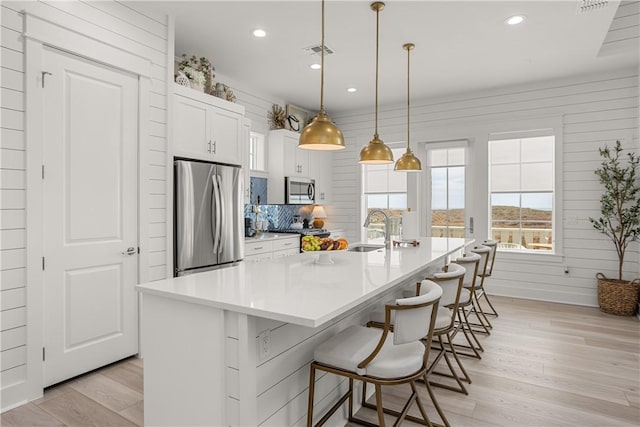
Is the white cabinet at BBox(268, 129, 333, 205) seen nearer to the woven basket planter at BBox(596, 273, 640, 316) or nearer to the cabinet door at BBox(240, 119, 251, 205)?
the cabinet door at BBox(240, 119, 251, 205)

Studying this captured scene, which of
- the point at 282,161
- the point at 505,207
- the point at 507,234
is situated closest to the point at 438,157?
the point at 505,207

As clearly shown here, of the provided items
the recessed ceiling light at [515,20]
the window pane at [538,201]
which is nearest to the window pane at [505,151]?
the window pane at [538,201]

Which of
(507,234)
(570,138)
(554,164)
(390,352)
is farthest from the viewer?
(507,234)

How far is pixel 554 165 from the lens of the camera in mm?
5148

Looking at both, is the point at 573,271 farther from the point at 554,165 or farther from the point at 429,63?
the point at 429,63

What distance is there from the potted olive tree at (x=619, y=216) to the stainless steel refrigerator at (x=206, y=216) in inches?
172

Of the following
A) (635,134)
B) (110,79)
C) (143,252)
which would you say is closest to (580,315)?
(635,134)

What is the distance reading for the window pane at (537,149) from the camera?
205 inches

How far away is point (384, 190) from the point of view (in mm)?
6496

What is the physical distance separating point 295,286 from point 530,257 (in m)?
4.57

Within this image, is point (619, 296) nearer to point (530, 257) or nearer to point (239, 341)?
point (530, 257)

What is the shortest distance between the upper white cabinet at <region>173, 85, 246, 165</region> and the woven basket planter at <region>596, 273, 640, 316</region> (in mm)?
4634

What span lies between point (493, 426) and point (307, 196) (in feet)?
14.1

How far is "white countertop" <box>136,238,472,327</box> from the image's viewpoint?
1.50m
